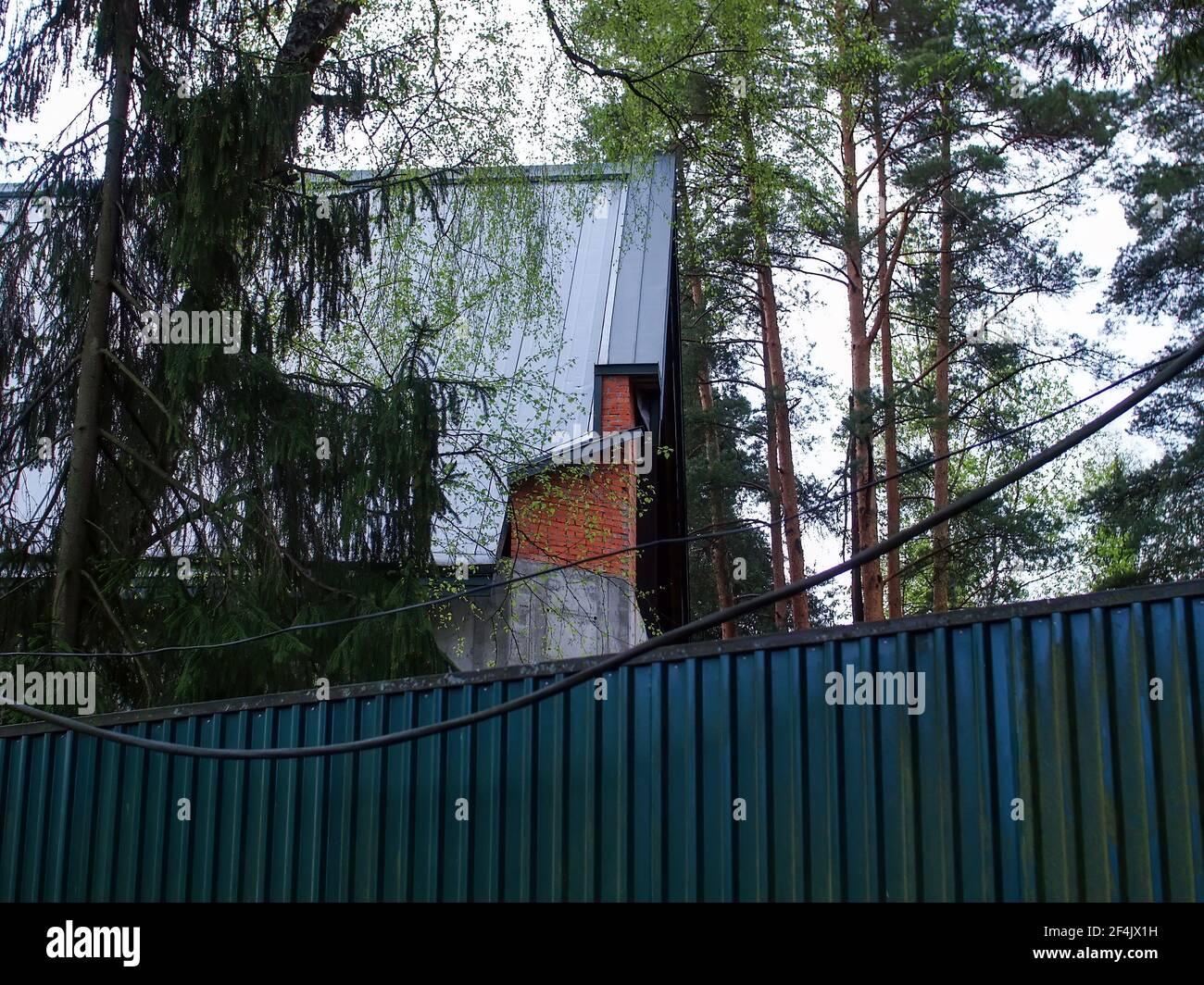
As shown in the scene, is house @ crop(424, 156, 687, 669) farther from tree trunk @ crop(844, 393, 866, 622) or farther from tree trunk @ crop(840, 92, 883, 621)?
tree trunk @ crop(844, 393, 866, 622)

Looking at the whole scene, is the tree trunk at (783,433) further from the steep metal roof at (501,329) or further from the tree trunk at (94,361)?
the tree trunk at (94,361)

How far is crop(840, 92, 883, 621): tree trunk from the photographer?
20.4m

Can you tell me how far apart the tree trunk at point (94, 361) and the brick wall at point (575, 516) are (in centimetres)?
326

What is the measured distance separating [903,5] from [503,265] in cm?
1429

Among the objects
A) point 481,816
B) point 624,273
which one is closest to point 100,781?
point 481,816

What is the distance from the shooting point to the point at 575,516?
11.1 metres

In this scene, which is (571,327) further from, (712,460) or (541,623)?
(712,460)

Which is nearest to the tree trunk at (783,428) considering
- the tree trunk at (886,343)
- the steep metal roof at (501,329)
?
the tree trunk at (886,343)

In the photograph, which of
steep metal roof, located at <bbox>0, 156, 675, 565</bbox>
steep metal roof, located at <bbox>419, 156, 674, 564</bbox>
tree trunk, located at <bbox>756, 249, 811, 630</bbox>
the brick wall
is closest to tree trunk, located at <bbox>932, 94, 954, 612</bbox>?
tree trunk, located at <bbox>756, 249, 811, 630</bbox>

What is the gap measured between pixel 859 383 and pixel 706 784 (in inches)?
673

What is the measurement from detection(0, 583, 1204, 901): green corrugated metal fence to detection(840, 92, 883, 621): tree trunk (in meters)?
14.9

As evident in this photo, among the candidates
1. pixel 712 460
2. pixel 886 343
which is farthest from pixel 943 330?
pixel 712 460

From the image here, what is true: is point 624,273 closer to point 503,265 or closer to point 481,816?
point 503,265
